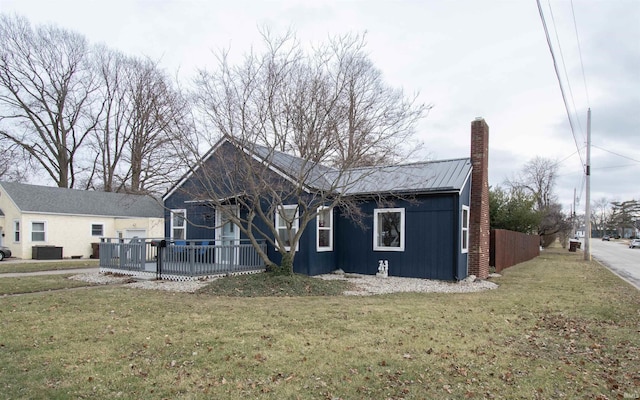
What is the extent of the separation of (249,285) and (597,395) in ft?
26.6

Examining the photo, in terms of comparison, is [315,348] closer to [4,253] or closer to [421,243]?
[421,243]

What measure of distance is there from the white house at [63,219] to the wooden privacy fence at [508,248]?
1698 centimetres

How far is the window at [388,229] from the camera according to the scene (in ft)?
47.2

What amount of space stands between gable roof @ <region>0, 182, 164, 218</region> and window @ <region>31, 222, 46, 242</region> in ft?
2.69

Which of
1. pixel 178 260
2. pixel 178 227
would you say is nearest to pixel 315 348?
pixel 178 260

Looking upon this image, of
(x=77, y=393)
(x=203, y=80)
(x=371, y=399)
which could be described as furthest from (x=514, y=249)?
(x=77, y=393)

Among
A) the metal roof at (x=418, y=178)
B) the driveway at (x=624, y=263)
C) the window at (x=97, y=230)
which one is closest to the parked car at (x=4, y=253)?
the window at (x=97, y=230)

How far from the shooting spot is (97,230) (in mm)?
28391

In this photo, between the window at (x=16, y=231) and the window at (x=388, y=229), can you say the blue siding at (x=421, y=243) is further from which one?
the window at (x=16, y=231)

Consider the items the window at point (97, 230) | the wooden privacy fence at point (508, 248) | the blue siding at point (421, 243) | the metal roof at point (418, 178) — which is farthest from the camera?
the window at point (97, 230)

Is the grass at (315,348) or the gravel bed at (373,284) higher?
the grass at (315,348)

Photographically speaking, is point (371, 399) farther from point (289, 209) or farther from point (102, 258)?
point (102, 258)

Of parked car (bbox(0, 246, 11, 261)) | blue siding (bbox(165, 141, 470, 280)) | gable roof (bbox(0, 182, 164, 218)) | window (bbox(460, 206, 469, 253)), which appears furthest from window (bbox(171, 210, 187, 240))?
parked car (bbox(0, 246, 11, 261))

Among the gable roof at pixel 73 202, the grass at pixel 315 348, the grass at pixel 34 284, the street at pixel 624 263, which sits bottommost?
the street at pixel 624 263
